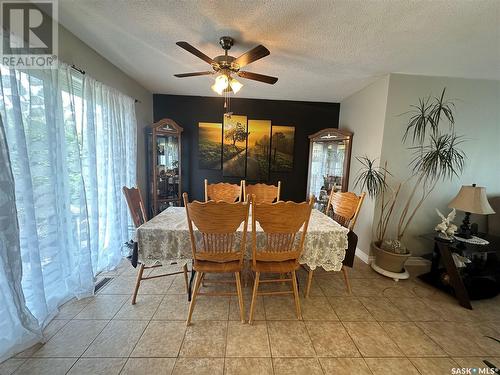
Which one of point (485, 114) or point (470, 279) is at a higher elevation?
point (485, 114)

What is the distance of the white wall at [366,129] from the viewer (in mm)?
2697

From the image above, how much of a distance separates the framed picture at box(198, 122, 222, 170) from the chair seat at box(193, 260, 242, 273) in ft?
8.16

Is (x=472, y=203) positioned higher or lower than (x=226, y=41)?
lower

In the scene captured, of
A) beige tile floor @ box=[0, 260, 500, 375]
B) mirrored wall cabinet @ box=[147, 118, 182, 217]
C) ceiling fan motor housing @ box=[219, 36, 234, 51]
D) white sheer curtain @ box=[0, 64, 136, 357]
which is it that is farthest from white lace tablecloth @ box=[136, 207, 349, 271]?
mirrored wall cabinet @ box=[147, 118, 182, 217]

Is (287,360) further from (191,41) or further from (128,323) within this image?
(191,41)

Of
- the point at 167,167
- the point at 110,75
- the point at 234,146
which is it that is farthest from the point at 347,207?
the point at 110,75

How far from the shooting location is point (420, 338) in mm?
1638

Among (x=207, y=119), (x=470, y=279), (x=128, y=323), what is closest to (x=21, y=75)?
(x=128, y=323)

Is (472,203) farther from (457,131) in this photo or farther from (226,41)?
(226,41)

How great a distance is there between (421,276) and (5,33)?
4.32 m

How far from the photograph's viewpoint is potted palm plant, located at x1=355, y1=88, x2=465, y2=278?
2461mm

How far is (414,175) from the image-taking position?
8.82 feet

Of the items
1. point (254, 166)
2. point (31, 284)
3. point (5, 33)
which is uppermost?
point (5, 33)

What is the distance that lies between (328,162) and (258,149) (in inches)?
51.5
